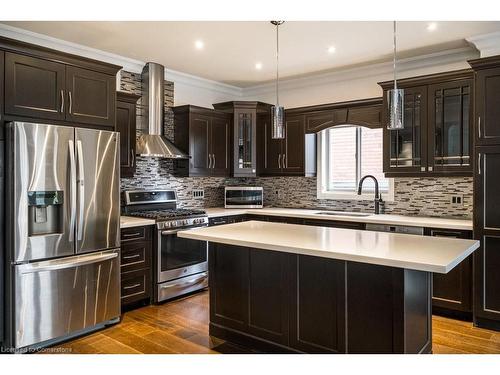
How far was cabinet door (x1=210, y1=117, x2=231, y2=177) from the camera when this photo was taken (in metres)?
5.38

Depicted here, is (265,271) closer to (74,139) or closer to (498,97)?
(74,139)

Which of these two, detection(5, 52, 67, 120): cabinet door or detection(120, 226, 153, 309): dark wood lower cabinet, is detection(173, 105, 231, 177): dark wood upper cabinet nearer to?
detection(120, 226, 153, 309): dark wood lower cabinet

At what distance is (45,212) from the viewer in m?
3.15

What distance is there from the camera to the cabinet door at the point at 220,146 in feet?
17.6

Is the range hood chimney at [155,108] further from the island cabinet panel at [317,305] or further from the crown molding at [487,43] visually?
the crown molding at [487,43]

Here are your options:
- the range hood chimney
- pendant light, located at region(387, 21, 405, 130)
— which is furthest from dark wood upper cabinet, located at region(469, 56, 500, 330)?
the range hood chimney

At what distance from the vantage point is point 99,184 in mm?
3469

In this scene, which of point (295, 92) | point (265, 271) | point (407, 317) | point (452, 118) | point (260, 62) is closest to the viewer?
point (407, 317)

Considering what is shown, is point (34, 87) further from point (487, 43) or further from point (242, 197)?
point (487, 43)

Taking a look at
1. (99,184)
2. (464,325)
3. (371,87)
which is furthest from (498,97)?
(99,184)

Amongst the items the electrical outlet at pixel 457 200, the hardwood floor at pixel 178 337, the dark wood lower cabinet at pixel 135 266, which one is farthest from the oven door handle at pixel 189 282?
the electrical outlet at pixel 457 200

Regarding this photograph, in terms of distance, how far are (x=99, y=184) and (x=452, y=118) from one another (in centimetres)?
346

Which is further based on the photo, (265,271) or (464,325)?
(464,325)
